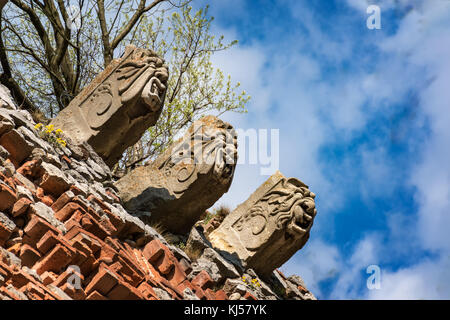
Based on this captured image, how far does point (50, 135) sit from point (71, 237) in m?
1.97

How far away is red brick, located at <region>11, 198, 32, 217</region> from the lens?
5.17 m

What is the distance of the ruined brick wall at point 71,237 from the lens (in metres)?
4.96

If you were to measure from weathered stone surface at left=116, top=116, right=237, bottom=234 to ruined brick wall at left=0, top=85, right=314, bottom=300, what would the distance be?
85cm

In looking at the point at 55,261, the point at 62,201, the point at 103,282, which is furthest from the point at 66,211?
the point at 103,282

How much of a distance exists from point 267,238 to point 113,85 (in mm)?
3752

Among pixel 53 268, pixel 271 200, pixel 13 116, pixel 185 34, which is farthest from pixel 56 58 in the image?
pixel 53 268

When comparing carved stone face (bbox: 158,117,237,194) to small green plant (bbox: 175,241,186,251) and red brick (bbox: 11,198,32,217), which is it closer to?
small green plant (bbox: 175,241,186,251)

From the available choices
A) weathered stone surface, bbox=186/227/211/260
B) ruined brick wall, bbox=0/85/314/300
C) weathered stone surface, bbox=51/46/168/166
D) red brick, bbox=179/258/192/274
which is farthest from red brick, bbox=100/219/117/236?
weathered stone surface, bbox=186/227/211/260

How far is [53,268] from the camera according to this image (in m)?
5.05

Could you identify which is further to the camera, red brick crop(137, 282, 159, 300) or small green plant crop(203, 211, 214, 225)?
small green plant crop(203, 211, 214, 225)

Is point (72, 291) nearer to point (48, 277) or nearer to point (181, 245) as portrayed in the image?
point (48, 277)

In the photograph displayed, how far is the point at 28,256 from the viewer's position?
16.4ft

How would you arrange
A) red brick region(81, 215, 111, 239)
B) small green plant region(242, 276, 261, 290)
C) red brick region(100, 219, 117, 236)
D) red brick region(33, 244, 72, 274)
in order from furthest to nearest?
small green plant region(242, 276, 261, 290)
red brick region(100, 219, 117, 236)
red brick region(81, 215, 111, 239)
red brick region(33, 244, 72, 274)
